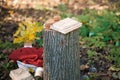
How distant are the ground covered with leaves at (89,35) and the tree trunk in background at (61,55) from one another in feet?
2.62

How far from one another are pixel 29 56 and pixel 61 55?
1.20 m

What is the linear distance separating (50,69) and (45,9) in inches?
153

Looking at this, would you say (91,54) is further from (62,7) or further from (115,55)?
(62,7)

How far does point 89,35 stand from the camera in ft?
20.3

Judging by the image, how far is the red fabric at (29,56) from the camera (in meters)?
4.88

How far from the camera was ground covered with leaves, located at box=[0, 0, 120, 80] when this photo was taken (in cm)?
507

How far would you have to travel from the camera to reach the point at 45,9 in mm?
7703

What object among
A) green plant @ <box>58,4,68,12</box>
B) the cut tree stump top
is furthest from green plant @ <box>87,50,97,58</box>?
green plant @ <box>58,4,68,12</box>

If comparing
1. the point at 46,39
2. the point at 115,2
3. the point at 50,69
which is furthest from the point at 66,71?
the point at 115,2

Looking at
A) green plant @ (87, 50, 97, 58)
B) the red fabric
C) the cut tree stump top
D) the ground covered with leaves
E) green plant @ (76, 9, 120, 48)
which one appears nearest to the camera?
the cut tree stump top

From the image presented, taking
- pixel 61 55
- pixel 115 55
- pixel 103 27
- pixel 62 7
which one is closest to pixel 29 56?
pixel 61 55

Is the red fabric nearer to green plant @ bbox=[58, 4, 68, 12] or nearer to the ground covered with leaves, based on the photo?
the ground covered with leaves

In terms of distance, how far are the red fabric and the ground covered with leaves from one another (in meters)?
0.21

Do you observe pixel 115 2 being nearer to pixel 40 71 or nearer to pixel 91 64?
pixel 91 64
